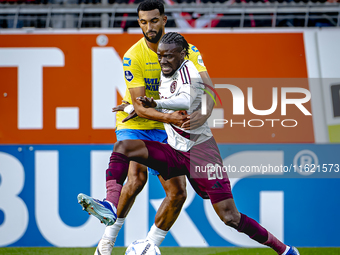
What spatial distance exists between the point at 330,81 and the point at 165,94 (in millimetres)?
1857

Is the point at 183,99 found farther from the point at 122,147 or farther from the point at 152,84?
the point at 122,147

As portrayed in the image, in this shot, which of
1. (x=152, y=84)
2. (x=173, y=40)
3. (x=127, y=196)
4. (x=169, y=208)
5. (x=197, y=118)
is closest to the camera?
(x=173, y=40)

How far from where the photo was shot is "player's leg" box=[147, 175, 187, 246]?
12.3 feet

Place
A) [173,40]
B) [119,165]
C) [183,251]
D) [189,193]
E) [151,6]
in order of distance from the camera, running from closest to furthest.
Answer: [119,165]
[173,40]
[151,6]
[183,251]
[189,193]

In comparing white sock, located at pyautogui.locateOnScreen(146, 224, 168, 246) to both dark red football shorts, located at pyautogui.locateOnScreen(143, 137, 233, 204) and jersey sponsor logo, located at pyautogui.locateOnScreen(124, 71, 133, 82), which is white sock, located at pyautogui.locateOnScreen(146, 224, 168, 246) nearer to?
dark red football shorts, located at pyautogui.locateOnScreen(143, 137, 233, 204)

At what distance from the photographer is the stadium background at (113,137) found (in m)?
4.40

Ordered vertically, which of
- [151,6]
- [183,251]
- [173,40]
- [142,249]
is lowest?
[183,251]

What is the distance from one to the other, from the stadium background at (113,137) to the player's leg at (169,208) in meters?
0.64

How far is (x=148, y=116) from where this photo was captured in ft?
11.4

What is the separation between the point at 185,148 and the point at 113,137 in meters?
1.19

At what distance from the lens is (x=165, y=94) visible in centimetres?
347

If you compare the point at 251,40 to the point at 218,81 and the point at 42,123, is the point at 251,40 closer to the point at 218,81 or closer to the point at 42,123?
the point at 218,81
